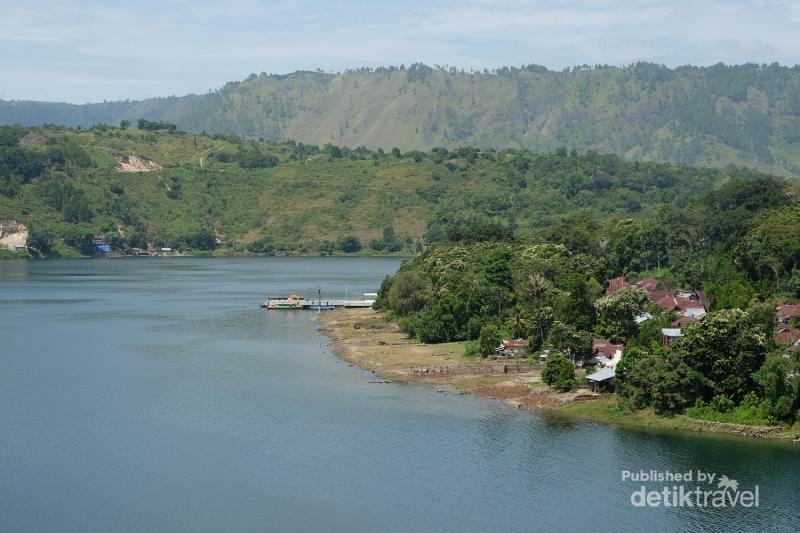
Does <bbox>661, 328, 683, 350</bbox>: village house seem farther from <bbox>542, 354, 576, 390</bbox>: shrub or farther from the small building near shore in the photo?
<bbox>542, 354, 576, 390</bbox>: shrub

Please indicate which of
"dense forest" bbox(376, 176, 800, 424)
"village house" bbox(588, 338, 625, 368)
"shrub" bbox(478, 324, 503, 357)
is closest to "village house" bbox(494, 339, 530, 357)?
"shrub" bbox(478, 324, 503, 357)

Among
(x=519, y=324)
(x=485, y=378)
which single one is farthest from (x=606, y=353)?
(x=519, y=324)

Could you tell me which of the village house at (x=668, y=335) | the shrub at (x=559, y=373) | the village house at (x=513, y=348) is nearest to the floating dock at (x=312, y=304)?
the village house at (x=513, y=348)

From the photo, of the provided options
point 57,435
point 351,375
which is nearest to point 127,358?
point 351,375

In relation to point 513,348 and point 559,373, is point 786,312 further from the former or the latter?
point 513,348

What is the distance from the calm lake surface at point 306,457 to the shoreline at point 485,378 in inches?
53.2

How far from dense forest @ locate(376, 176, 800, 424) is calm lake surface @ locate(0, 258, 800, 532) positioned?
4178 mm

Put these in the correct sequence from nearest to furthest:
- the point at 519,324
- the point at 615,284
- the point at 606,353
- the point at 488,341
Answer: the point at 606,353, the point at 488,341, the point at 519,324, the point at 615,284

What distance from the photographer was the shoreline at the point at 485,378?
54.8m

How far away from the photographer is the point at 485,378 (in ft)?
226

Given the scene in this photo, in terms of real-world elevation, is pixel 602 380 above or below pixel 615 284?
below

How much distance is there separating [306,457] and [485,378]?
65.7ft

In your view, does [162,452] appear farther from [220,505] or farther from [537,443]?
[537,443]

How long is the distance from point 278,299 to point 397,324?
2763 centimetres
